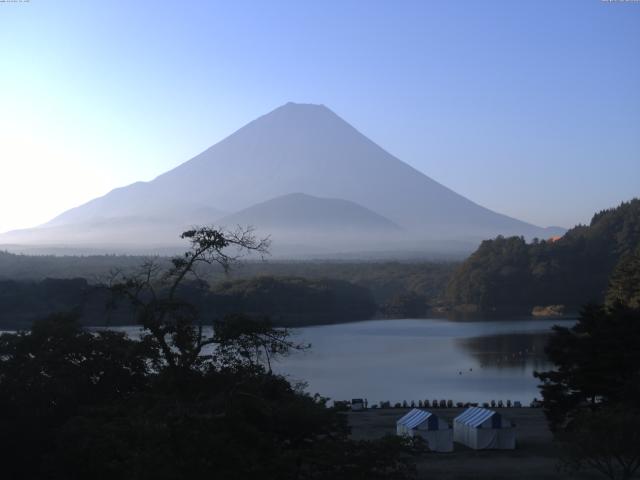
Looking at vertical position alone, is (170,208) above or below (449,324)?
→ above

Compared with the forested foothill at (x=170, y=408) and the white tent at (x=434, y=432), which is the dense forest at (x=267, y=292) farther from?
the forested foothill at (x=170, y=408)

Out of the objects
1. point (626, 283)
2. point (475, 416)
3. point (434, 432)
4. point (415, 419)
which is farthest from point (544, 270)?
point (434, 432)

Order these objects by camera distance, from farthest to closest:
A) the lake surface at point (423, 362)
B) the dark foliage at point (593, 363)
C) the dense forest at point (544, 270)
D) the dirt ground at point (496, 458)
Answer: the dense forest at point (544, 270)
the lake surface at point (423, 362)
the dark foliage at point (593, 363)
the dirt ground at point (496, 458)

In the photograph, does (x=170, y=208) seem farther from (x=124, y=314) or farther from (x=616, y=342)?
(x=616, y=342)

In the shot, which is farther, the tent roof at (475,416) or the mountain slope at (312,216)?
the mountain slope at (312,216)

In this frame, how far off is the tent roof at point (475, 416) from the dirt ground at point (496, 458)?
0.36 meters

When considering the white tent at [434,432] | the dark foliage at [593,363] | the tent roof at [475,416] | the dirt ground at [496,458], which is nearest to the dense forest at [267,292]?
the dirt ground at [496,458]

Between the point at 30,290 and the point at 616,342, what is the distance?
28.7 metres

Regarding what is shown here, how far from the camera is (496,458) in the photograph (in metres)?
11.6

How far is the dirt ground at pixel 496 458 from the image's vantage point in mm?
10406

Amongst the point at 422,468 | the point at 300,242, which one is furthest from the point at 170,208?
the point at 422,468

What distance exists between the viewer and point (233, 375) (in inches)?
266

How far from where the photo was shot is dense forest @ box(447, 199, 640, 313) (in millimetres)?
45562

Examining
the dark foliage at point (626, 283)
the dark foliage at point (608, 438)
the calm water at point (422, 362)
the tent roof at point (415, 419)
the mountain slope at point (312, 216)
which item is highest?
the mountain slope at point (312, 216)
